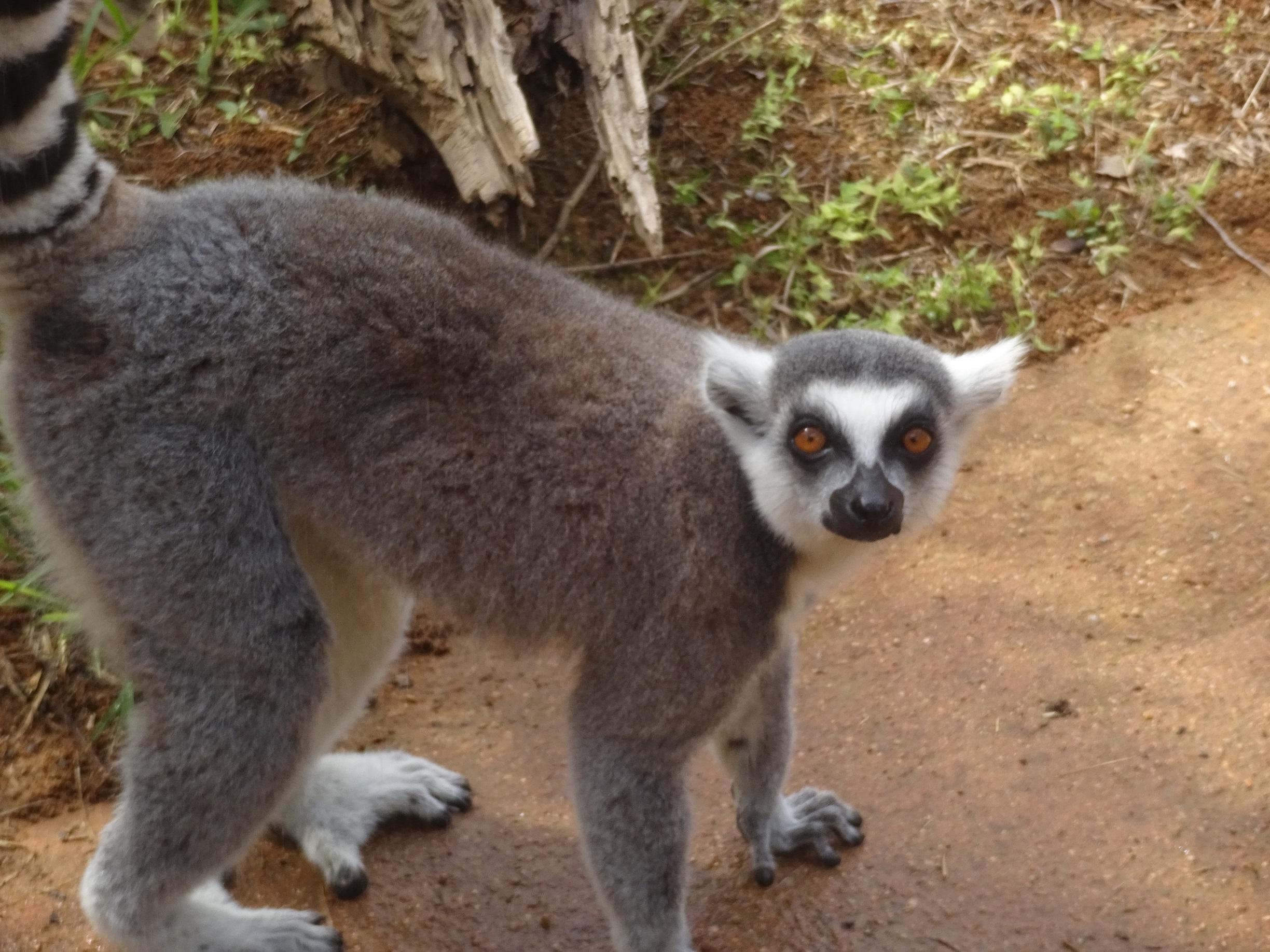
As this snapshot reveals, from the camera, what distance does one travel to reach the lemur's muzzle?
11.2 ft

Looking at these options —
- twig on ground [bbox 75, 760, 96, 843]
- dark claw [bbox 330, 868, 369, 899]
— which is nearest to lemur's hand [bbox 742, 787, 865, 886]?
dark claw [bbox 330, 868, 369, 899]

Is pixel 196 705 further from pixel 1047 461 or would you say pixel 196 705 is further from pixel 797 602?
pixel 1047 461

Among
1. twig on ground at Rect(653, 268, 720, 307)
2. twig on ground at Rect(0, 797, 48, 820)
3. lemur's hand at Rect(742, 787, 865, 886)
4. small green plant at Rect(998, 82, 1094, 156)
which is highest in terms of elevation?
twig on ground at Rect(0, 797, 48, 820)

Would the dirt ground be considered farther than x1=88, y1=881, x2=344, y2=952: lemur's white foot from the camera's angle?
Yes

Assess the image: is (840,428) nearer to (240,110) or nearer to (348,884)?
(348,884)

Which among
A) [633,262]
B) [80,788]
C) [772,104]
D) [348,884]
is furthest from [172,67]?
[348,884]

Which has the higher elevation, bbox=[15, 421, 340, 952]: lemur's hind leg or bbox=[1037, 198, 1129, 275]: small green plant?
bbox=[15, 421, 340, 952]: lemur's hind leg

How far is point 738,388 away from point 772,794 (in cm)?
150

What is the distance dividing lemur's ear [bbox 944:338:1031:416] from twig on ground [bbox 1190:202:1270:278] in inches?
132

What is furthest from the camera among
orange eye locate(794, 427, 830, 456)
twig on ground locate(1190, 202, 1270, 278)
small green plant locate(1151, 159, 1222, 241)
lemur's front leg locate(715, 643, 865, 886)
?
small green plant locate(1151, 159, 1222, 241)

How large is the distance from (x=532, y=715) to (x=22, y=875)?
189 cm

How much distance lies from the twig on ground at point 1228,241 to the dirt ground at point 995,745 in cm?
66

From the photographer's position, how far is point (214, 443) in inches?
139

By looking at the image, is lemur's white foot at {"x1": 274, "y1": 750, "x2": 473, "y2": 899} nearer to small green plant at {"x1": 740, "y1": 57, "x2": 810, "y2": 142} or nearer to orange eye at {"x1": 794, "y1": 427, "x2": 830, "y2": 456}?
orange eye at {"x1": 794, "y1": 427, "x2": 830, "y2": 456}
